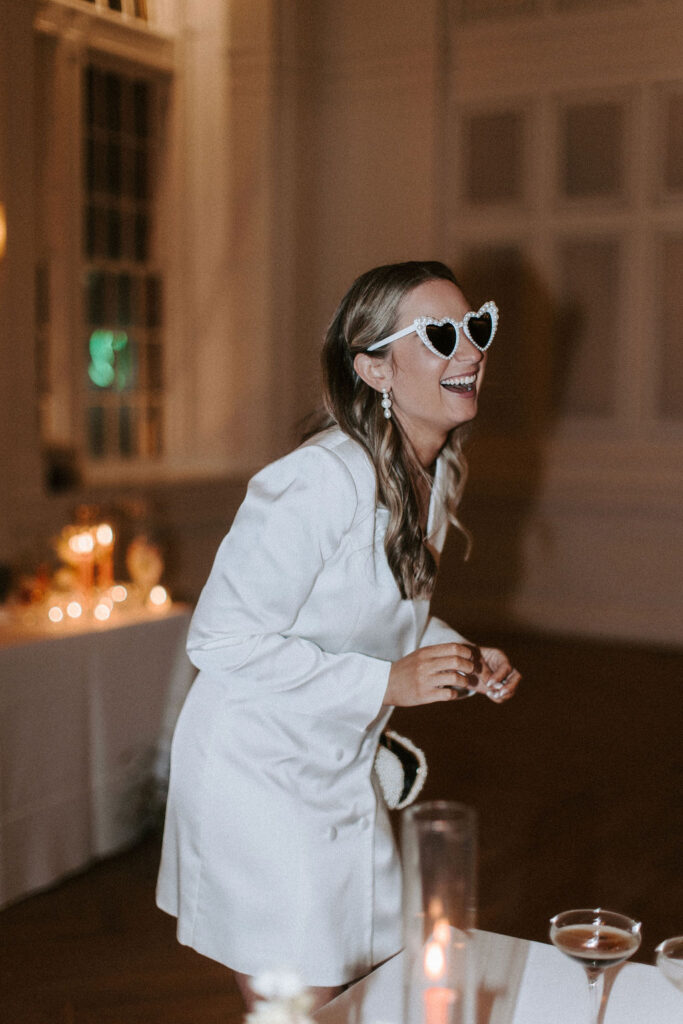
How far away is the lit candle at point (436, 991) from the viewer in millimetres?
907

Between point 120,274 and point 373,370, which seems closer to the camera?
point 373,370

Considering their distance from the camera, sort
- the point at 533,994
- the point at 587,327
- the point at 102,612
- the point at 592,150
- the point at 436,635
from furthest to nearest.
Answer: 1. the point at 587,327
2. the point at 592,150
3. the point at 102,612
4. the point at 436,635
5. the point at 533,994

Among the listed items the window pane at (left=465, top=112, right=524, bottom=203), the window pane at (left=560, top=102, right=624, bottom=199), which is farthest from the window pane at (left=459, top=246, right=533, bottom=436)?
the window pane at (left=560, top=102, right=624, bottom=199)

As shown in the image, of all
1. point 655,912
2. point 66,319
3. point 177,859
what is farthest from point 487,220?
point 177,859

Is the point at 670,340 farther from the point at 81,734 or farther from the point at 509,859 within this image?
the point at 81,734

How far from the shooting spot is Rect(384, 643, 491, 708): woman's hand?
4.55ft

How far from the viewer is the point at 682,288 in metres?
6.73

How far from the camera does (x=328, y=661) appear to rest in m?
1.44

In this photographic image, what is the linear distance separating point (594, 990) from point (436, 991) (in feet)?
0.93

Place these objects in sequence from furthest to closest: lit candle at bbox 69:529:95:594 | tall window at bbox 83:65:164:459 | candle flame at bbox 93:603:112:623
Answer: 1. tall window at bbox 83:65:164:459
2. lit candle at bbox 69:529:95:594
3. candle flame at bbox 93:603:112:623

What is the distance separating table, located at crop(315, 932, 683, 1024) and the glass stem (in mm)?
78

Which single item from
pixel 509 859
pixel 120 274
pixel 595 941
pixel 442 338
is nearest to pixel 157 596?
pixel 509 859

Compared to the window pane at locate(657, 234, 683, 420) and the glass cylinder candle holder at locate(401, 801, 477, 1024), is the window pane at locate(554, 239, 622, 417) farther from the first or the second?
the glass cylinder candle holder at locate(401, 801, 477, 1024)

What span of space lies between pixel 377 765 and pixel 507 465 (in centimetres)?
569
